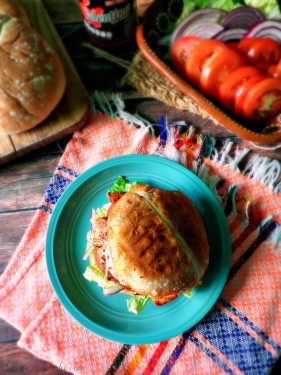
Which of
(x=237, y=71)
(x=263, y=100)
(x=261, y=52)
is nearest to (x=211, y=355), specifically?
(x=263, y=100)

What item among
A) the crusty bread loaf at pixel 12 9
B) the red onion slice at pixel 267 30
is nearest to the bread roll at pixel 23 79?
the crusty bread loaf at pixel 12 9

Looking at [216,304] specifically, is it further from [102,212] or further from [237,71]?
[237,71]

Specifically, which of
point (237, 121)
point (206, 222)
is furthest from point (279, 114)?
point (206, 222)

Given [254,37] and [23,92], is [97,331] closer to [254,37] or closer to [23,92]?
[23,92]

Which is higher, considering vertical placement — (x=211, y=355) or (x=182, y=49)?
(x=182, y=49)

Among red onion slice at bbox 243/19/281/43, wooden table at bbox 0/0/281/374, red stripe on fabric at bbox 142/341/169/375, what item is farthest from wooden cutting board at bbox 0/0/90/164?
red stripe on fabric at bbox 142/341/169/375

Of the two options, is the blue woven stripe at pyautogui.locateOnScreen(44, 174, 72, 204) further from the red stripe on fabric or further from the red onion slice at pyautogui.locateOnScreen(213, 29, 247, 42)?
the red onion slice at pyautogui.locateOnScreen(213, 29, 247, 42)

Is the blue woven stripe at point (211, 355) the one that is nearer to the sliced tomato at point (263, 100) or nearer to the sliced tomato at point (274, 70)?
the sliced tomato at point (263, 100)
